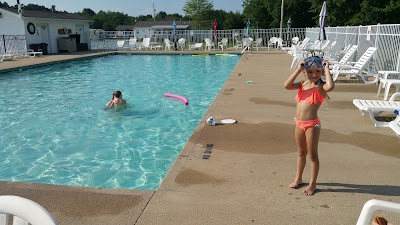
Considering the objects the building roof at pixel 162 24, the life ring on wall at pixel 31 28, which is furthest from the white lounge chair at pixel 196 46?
the building roof at pixel 162 24

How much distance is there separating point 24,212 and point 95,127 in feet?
21.8

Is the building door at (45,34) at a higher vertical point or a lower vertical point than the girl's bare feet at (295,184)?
higher

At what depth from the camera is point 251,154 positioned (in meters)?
4.79

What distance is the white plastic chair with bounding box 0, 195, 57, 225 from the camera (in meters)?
1.44

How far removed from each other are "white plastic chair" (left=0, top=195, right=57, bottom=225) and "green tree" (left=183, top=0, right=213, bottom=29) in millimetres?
55406

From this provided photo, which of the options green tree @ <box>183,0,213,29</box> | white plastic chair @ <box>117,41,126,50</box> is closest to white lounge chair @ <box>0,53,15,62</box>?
white plastic chair @ <box>117,41,126,50</box>

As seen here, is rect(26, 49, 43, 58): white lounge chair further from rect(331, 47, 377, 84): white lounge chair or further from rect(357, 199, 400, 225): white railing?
rect(357, 199, 400, 225): white railing

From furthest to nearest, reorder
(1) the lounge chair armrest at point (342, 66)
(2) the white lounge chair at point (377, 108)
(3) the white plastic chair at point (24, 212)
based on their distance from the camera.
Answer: (1) the lounge chair armrest at point (342, 66), (2) the white lounge chair at point (377, 108), (3) the white plastic chair at point (24, 212)

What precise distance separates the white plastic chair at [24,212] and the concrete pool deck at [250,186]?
173cm

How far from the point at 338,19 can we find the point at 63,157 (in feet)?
88.6

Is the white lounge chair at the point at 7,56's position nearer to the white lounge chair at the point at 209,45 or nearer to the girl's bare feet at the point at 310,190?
the white lounge chair at the point at 209,45

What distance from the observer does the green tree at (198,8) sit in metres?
Answer: 54.6

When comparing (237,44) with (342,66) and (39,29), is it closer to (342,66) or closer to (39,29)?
(39,29)

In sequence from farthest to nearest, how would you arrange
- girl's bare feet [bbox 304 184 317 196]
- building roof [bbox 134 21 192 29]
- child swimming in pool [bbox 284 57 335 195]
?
building roof [bbox 134 21 192 29], girl's bare feet [bbox 304 184 317 196], child swimming in pool [bbox 284 57 335 195]
